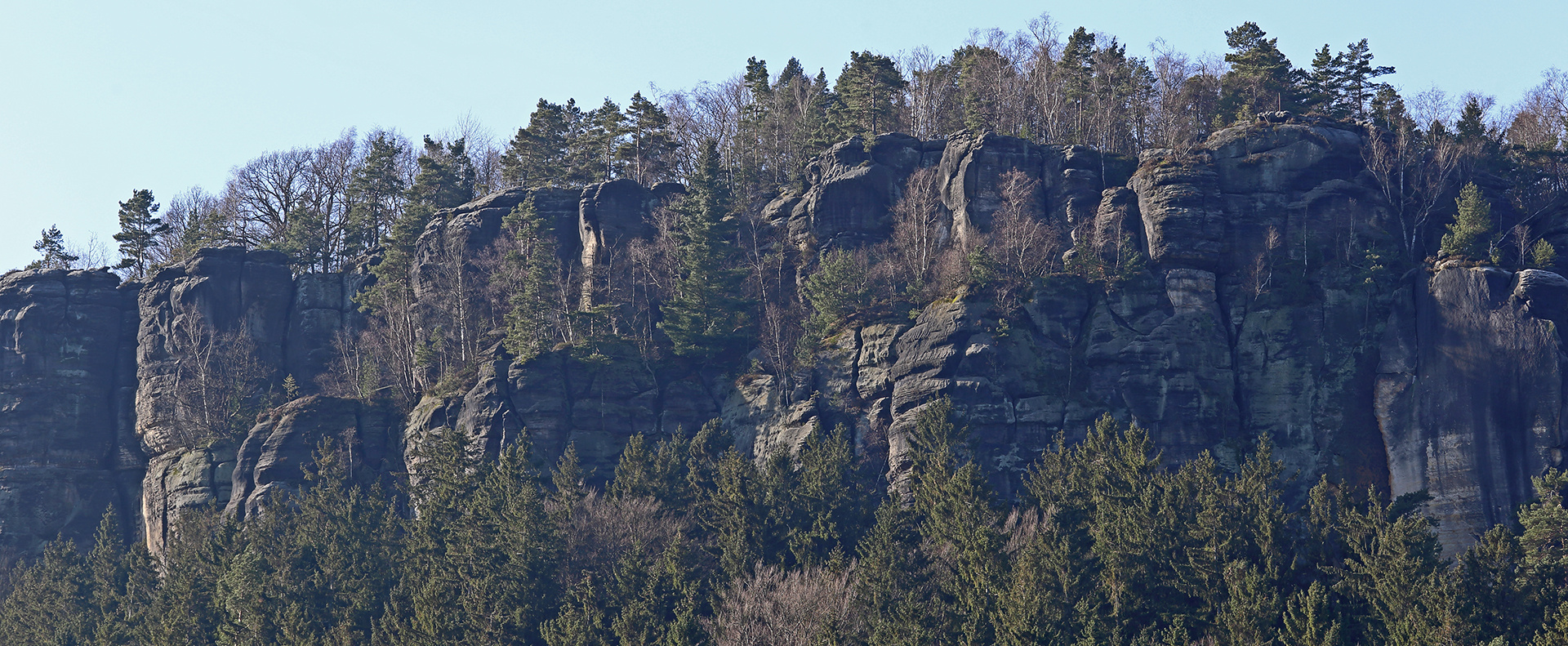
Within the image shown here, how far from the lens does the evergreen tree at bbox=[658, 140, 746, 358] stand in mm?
72000

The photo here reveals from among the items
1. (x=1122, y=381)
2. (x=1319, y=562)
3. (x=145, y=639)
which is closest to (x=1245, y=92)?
(x=1122, y=381)

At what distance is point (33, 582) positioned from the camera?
67.1 metres

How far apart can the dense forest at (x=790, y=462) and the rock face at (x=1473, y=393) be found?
1.56 meters

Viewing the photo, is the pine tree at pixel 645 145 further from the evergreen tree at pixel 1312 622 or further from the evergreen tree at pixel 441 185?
the evergreen tree at pixel 1312 622

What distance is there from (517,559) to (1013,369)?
2315cm

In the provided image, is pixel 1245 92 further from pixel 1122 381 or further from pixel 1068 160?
pixel 1122 381

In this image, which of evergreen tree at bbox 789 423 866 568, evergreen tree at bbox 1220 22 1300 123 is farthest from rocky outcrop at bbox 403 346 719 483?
evergreen tree at bbox 1220 22 1300 123

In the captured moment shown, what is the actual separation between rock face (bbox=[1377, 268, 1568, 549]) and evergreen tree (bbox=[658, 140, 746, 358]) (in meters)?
29.4

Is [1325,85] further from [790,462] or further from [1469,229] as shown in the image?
[790,462]

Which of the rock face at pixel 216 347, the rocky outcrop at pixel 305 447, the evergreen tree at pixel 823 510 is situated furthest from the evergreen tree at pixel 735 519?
the rock face at pixel 216 347

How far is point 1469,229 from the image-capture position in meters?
64.0

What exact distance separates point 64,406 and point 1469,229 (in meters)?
69.7

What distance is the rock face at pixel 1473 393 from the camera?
195 ft

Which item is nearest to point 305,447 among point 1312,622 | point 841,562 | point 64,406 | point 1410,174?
point 64,406
